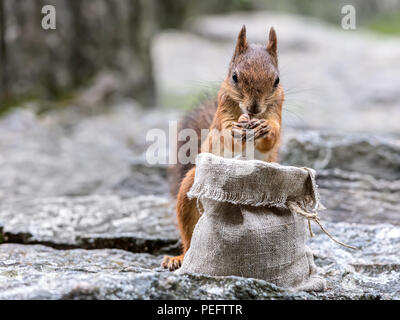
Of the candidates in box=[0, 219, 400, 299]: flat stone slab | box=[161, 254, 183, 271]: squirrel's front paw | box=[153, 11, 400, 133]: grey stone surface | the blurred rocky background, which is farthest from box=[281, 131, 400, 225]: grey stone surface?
box=[153, 11, 400, 133]: grey stone surface

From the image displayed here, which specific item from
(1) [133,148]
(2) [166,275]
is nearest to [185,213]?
(2) [166,275]

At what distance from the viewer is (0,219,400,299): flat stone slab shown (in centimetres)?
170

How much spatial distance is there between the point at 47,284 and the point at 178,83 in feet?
28.3

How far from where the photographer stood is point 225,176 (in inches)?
75.7

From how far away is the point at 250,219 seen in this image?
1.95 m

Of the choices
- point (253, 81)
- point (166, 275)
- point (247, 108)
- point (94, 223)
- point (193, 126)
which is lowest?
point (94, 223)

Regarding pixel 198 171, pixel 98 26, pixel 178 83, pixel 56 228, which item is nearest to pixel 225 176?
pixel 198 171

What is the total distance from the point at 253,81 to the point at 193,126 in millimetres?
775

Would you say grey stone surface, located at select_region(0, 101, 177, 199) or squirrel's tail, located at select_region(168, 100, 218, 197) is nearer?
squirrel's tail, located at select_region(168, 100, 218, 197)

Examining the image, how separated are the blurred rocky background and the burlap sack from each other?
0.42 feet

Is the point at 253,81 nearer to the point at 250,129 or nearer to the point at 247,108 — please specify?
the point at 247,108

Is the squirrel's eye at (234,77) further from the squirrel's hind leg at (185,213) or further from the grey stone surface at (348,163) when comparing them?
the grey stone surface at (348,163)

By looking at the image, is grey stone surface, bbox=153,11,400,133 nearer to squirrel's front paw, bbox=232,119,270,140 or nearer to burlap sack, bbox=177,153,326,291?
squirrel's front paw, bbox=232,119,270,140

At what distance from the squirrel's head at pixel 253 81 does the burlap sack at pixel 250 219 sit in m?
0.39
